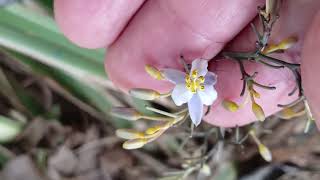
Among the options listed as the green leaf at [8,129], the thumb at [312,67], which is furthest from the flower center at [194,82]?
the green leaf at [8,129]

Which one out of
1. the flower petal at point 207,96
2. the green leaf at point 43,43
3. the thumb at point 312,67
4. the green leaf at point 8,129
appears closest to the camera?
the thumb at point 312,67

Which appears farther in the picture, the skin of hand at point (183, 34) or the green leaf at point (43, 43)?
the green leaf at point (43, 43)

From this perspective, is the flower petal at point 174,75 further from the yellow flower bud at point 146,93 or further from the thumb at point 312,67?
the thumb at point 312,67

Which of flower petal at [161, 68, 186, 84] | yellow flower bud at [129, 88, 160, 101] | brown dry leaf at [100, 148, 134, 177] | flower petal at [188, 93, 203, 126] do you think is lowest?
brown dry leaf at [100, 148, 134, 177]

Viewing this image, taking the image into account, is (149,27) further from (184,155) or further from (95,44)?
(184,155)

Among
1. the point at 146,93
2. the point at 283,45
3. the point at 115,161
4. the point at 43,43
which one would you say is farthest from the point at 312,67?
the point at 115,161

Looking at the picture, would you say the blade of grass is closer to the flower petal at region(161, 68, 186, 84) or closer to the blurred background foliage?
the blurred background foliage

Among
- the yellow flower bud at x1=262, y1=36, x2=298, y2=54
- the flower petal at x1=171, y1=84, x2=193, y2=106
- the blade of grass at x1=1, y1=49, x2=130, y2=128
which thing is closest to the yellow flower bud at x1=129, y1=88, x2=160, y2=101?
the flower petal at x1=171, y1=84, x2=193, y2=106

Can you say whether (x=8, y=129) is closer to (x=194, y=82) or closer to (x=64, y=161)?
(x=64, y=161)
